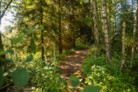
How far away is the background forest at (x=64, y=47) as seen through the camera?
41 centimetres

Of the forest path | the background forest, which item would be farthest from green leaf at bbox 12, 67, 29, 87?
the forest path

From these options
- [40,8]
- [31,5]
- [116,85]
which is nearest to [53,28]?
[40,8]

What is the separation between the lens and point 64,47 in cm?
1134

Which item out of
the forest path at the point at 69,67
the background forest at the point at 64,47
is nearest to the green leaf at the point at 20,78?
the background forest at the point at 64,47

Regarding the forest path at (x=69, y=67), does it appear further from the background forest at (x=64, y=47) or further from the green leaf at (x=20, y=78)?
the green leaf at (x=20, y=78)

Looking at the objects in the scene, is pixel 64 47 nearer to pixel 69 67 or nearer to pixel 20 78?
pixel 69 67

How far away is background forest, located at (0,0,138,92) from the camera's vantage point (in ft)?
1.35

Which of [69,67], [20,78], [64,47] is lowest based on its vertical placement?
[69,67]

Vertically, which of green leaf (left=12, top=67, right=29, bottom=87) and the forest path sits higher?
green leaf (left=12, top=67, right=29, bottom=87)

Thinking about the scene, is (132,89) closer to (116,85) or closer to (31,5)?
(116,85)

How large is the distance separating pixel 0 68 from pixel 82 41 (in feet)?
44.1

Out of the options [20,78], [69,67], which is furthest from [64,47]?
[20,78]

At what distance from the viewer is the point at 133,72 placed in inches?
203

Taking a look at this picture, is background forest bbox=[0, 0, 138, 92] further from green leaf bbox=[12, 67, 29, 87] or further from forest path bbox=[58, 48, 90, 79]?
forest path bbox=[58, 48, 90, 79]
